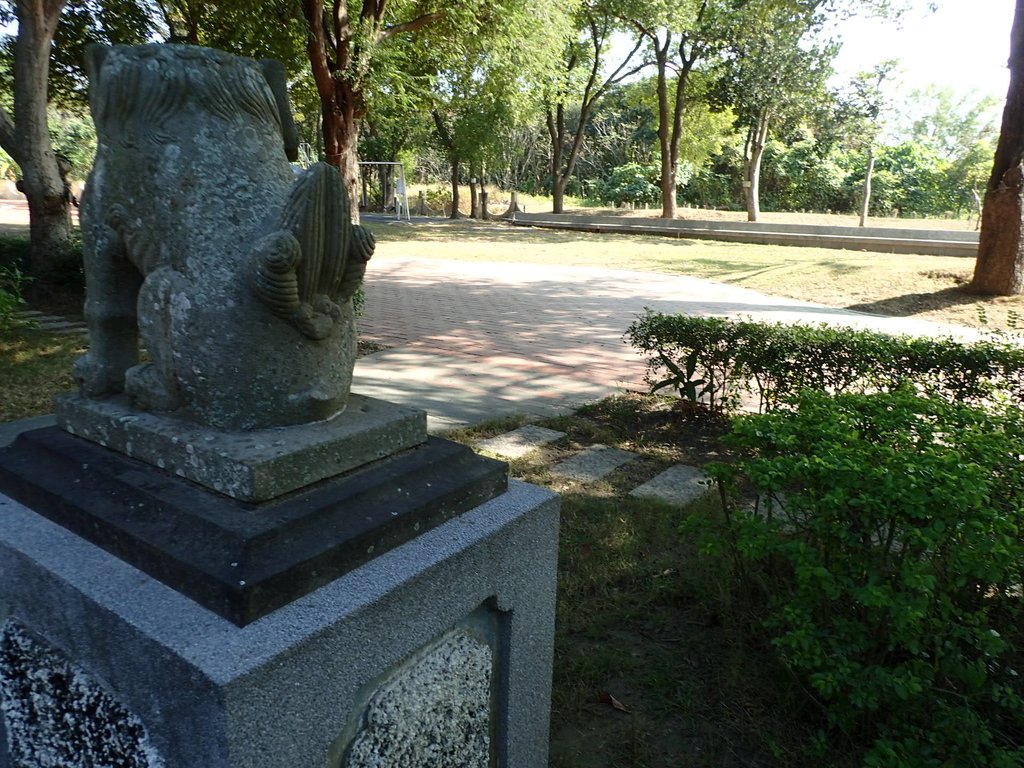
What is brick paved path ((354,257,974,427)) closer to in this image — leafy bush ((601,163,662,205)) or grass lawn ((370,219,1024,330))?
grass lawn ((370,219,1024,330))

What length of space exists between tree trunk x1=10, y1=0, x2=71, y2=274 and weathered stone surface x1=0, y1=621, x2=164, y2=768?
8673 mm

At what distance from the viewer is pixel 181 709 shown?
52.7 inches

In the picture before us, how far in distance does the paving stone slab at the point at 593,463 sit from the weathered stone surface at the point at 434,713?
250 cm

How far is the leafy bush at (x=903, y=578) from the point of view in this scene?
196 centimetres

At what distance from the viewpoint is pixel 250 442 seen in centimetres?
166

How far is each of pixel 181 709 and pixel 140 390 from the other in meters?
0.87

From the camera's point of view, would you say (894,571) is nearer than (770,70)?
Yes

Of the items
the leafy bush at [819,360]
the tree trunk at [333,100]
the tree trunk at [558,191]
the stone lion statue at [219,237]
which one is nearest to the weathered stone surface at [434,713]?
the stone lion statue at [219,237]

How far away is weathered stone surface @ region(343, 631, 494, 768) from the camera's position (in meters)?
1.63

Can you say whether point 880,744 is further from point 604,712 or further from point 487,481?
point 487,481

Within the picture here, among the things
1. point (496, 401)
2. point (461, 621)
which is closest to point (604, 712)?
point (461, 621)

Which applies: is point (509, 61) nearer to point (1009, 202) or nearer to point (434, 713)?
point (1009, 202)

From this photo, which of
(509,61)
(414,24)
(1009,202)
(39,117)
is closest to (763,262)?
(1009,202)

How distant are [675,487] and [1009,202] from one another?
30.4ft
